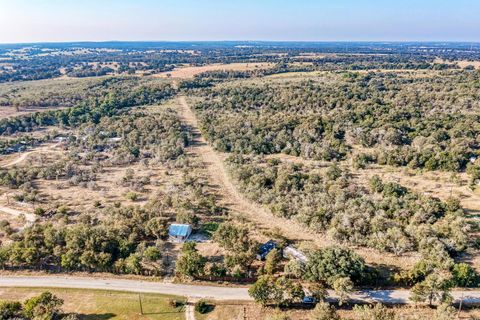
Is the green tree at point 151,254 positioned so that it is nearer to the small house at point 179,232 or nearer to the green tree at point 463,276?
the small house at point 179,232

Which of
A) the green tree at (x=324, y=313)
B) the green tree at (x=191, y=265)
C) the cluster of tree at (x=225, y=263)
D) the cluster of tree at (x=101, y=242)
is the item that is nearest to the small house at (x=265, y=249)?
the cluster of tree at (x=225, y=263)

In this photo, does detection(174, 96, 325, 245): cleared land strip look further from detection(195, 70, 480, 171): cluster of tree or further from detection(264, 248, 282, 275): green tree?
detection(264, 248, 282, 275): green tree

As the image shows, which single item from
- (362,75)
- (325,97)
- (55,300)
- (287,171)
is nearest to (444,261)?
(287,171)

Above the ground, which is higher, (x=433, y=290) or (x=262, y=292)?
(x=433, y=290)

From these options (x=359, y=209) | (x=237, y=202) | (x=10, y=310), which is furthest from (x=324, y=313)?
(x=237, y=202)

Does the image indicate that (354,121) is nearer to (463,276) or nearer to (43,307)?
(463,276)

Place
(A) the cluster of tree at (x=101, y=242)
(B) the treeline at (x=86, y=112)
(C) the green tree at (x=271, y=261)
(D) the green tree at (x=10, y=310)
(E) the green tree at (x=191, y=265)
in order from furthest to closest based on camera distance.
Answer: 1. (B) the treeline at (x=86, y=112)
2. (A) the cluster of tree at (x=101, y=242)
3. (C) the green tree at (x=271, y=261)
4. (E) the green tree at (x=191, y=265)
5. (D) the green tree at (x=10, y=310)
